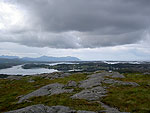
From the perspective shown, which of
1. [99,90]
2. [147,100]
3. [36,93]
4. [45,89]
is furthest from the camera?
[45,89]

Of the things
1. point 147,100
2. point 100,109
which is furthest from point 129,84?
point 100,109

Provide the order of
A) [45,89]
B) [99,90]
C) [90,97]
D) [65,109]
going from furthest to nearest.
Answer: [45,89], [99,90], [90,97], [65,109]

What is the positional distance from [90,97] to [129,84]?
55.5 ft

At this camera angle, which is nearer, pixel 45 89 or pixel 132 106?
pixel 132 106

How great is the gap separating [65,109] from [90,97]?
9.44 m

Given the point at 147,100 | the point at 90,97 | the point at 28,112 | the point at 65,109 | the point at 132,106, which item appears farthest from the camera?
the point at 90,97

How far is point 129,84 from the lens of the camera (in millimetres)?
40281

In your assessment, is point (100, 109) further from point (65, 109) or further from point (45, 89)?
point (45, 89)

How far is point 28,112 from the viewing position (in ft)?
64.6

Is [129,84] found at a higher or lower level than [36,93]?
higher

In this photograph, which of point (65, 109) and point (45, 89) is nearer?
point (65, 109)

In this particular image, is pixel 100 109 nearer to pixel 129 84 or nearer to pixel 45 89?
pixel 129 84

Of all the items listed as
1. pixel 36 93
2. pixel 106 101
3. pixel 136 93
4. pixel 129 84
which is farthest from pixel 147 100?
pixel 36 93

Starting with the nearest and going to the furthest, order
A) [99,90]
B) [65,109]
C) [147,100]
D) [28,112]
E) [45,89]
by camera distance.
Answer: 1. [28,112]
2. [65,109]
3. [147,100]
4. [99,90]
5. [45,89]
